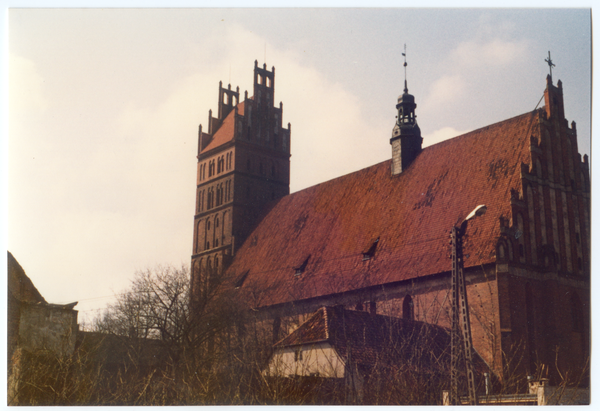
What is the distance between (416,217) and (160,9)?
13334 mm

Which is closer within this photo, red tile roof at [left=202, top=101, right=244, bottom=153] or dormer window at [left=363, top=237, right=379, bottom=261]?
dormer window at [left=363, top=237, right=379, bottom=261]

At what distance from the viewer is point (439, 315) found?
2336 cm

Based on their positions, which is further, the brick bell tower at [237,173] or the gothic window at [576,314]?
the brick bell tower at [237,173]

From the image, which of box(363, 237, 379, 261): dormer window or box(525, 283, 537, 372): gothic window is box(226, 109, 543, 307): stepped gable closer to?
box(363, 237, 379, 261): dormer window

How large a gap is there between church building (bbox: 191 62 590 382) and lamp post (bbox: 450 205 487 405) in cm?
410

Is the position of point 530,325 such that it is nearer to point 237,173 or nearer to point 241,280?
point 241,280

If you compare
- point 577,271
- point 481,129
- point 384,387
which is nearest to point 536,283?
point 577,271

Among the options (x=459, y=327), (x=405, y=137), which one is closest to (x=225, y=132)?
(x=405, y=137)

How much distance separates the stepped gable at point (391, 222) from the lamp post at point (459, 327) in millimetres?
8261

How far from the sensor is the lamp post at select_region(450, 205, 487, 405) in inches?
548

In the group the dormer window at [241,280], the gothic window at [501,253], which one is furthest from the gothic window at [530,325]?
the dormer window at [241,280]

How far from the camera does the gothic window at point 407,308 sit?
24656mm


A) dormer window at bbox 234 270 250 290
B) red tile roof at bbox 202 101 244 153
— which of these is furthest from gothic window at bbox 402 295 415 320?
red tile roof at bbox 202 101 244 153

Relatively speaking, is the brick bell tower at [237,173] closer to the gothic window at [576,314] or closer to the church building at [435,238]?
the church building at [435,238]
